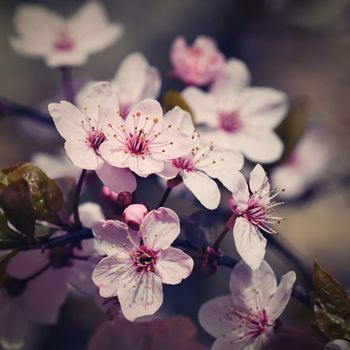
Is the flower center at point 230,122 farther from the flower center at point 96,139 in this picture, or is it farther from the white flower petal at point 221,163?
the flower center at point 96,139

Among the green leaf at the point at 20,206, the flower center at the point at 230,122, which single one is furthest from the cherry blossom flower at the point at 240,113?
the green leaf at the point at 20,206

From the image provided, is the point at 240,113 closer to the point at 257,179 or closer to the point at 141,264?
the point at 257,179

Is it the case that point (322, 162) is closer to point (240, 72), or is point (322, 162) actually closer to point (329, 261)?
point (329, 261)

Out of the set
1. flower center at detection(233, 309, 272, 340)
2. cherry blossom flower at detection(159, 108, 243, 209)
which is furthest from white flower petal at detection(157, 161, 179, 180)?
flower center at detection(233, 309, 272, 340)

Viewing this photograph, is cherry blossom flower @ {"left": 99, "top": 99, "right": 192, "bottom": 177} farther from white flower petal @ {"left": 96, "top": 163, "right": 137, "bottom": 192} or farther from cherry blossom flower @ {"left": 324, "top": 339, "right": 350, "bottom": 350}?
cherry blossom flower @ {"left": 324, "top": 339, "right": 350, "bottom": 350}

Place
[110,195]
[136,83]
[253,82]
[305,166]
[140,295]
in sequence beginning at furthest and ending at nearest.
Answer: [253,82]
[305,166]
[136,83]
[110,195]
[140,295]

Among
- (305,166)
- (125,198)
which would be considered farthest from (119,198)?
(305,166)
